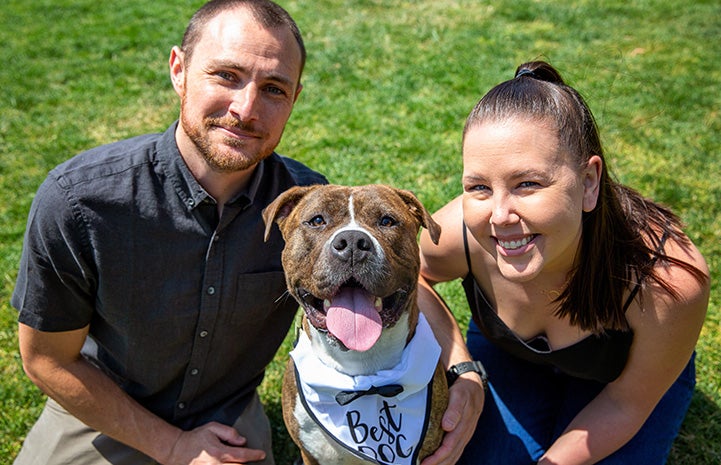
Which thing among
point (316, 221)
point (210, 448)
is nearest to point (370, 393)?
point (316, 221)

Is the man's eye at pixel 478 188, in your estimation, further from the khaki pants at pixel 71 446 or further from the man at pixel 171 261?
the khaki pants at pixel 71 446

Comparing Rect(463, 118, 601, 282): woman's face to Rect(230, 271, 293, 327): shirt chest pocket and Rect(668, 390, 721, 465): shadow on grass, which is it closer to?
Rect(230, 271, 293, 327): shirt chest pocket

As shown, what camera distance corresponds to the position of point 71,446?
407cm

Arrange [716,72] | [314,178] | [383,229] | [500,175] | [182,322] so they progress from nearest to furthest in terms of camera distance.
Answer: [500,175], [383,229], [182,322], [314,178], [716,72]

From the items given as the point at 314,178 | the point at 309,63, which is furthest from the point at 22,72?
the point at 314,178

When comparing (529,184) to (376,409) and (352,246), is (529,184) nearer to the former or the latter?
(352,246)

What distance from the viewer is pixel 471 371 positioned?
3805mm

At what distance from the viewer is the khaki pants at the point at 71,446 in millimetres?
4047

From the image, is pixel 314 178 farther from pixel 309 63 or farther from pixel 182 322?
pixel 309 63

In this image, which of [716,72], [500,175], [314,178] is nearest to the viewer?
[500,175]

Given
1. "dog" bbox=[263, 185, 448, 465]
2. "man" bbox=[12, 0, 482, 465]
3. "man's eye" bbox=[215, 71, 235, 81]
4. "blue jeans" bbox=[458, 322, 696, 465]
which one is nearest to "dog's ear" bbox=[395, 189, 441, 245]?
"dog" bbox=[263, 185, 448, 465]

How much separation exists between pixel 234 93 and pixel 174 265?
98cm

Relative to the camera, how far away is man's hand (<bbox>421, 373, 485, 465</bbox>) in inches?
139

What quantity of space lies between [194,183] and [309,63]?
6.06 m
